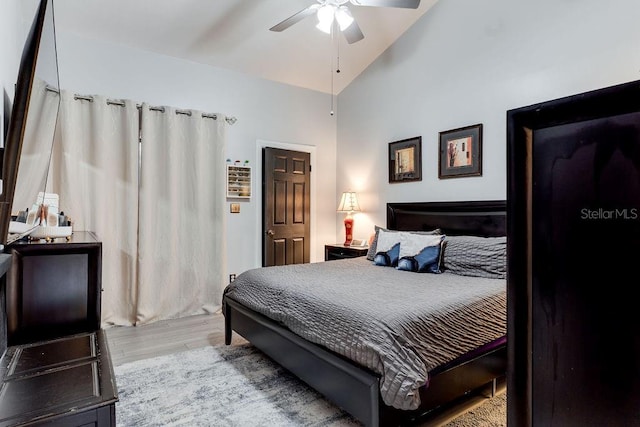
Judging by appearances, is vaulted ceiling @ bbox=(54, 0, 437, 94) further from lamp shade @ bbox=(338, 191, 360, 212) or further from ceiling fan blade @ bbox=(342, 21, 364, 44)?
lamp shade @ bbox=(338, 191, 360, 212)

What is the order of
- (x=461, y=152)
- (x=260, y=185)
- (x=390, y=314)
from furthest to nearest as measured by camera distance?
(x=260, y=185) → (x=461, y=152) → (x=390, y=314)

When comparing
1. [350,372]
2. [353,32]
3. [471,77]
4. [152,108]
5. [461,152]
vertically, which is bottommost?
[350,372]

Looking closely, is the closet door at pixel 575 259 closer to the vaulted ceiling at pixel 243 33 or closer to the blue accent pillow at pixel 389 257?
the blue accent pillow at pixel 389 257

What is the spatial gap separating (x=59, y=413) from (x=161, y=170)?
10.7 feet

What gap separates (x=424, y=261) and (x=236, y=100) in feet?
9.77

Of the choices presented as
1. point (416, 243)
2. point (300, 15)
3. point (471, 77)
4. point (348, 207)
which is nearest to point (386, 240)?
point (416, 243)

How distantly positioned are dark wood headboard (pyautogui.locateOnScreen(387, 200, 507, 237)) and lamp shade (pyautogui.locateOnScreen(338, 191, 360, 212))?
53cm

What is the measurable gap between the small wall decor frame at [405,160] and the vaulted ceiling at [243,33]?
4.20 feet

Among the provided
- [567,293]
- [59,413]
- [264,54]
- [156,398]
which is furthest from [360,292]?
[264,54]

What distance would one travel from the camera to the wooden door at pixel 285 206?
4.66 metres

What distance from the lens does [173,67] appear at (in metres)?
4.06

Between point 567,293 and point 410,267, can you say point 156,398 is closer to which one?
point 410,267

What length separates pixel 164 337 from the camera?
342 cm

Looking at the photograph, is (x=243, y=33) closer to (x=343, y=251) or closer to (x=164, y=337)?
(x=343, y=251)
